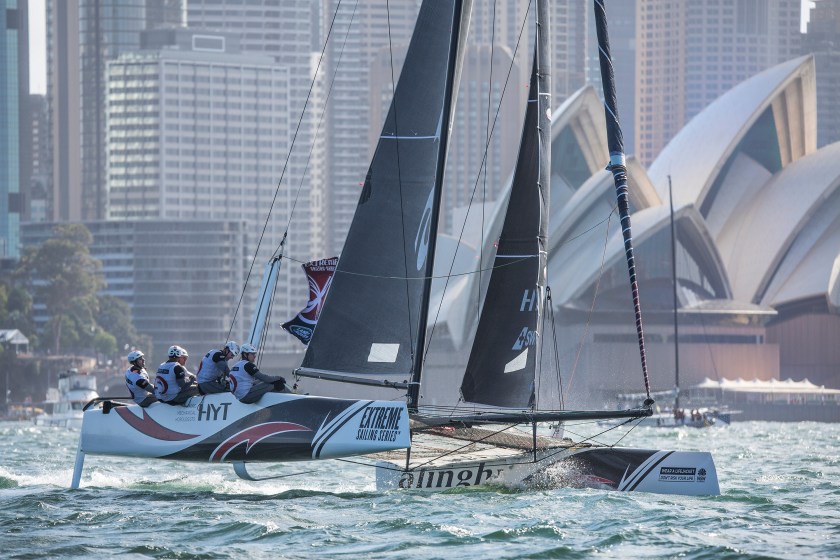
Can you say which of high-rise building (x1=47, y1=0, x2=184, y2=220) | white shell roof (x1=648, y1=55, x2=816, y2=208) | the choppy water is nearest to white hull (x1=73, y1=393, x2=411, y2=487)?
the choppy water

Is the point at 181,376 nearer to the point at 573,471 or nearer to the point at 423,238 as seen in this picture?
the point at 423,238

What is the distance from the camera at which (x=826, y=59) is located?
17475cm

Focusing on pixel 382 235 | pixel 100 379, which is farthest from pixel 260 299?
pixel 100 379

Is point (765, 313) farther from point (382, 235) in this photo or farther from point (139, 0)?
point (139, 0)

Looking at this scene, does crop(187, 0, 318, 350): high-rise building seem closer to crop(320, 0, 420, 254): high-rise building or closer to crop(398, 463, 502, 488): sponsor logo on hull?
crop(320, 0, 420, 254): high-rise building

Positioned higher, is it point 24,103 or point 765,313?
point 24,103

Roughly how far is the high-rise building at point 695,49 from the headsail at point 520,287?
16979cm

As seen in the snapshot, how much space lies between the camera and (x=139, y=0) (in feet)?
495

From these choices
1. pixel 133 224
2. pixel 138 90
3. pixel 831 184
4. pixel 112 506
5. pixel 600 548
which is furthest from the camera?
pixel 138 90

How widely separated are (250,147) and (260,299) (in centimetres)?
12285

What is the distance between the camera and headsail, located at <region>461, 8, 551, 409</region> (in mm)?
17312

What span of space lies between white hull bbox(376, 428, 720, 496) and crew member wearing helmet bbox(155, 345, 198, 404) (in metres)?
2.20

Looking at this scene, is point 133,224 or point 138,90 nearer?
point 133,224

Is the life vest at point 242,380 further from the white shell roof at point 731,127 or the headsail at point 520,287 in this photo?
the white shell roof at point 731,127
